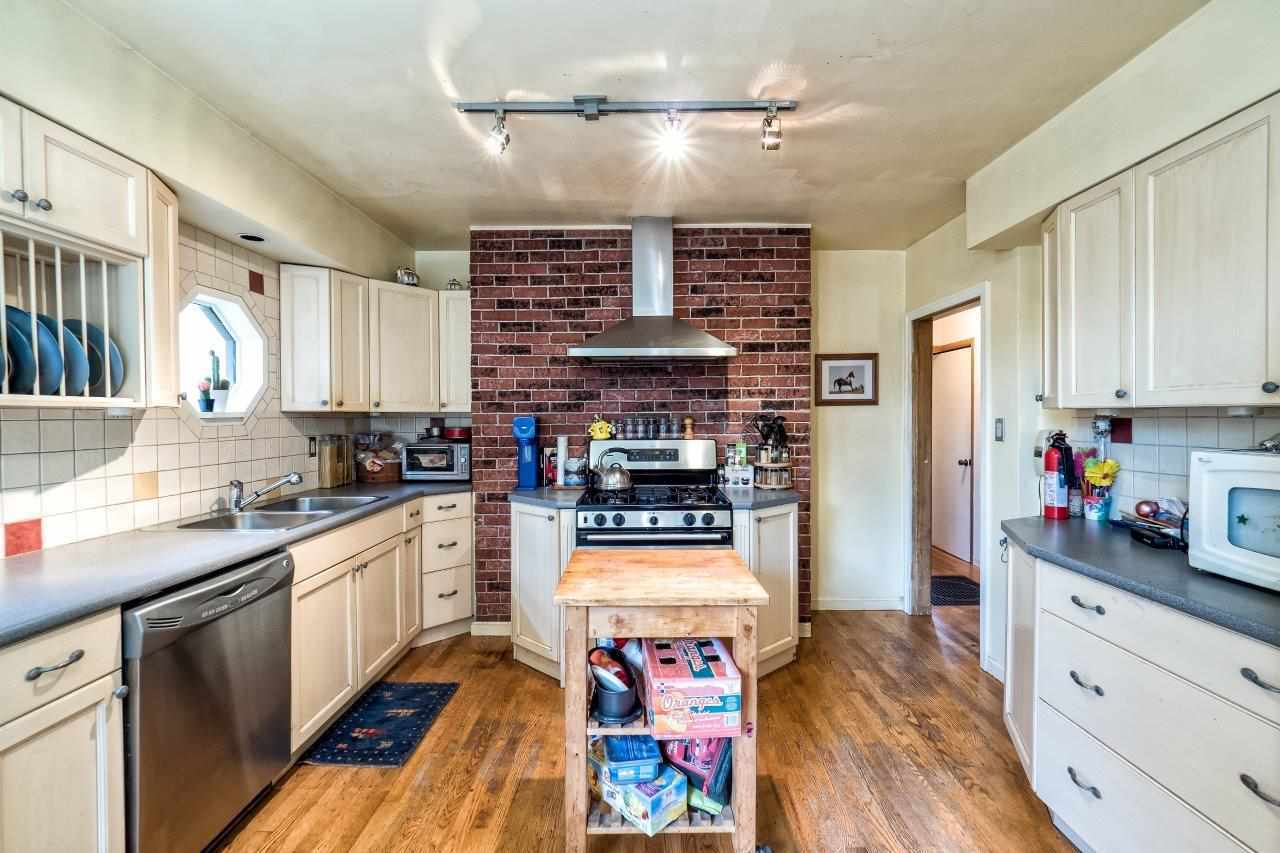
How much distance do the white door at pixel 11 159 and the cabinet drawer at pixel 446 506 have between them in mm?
2045

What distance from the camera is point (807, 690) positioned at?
266 centimetres

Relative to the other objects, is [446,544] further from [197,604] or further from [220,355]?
[197,604]

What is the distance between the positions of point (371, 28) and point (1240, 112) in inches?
98.9

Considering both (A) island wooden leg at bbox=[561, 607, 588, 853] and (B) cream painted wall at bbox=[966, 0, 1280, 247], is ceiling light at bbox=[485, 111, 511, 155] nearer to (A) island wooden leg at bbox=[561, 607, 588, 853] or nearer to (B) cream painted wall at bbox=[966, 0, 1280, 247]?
(A) island wooden leg at bbox=[561, 607, 588, 853]

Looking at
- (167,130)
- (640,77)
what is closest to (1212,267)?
(640,77)

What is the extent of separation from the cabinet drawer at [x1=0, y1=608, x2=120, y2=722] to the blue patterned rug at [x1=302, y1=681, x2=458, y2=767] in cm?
109

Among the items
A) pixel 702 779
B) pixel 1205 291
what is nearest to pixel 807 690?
pixel 702 779

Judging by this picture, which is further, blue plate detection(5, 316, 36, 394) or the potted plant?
the potted plant

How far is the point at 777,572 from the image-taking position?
2814 millimetres


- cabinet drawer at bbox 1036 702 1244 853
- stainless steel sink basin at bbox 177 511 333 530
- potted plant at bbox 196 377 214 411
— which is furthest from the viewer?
potted plant at bbox 196 377 214 411

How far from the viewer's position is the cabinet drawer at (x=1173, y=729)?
117 centimetres

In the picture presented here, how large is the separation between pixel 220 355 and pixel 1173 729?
3878 mm

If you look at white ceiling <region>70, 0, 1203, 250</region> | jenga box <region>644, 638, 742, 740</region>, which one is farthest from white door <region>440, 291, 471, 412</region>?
jenga box <region>644, 638, 742, 740</region>

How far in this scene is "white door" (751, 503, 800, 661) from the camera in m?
2.74
